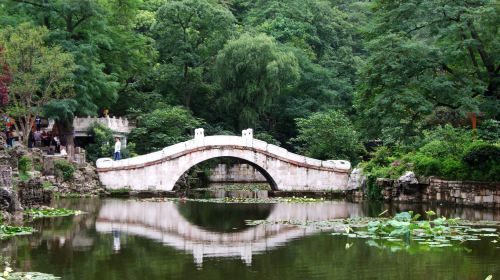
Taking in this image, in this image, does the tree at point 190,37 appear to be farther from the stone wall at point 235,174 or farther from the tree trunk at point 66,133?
the tree trunk at point 66,133

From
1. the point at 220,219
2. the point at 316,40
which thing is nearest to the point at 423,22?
the point at 220,219

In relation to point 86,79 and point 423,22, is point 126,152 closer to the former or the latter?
point 86,79

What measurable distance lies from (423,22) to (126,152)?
15.6 m

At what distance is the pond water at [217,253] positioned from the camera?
13496 mm

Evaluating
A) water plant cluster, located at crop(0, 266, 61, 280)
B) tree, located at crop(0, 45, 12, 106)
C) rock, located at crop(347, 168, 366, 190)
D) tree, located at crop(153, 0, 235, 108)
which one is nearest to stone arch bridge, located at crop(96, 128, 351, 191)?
rock, located at crop(347, 168, 366, 190)

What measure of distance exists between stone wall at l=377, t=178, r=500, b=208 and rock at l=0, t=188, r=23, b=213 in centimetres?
1341

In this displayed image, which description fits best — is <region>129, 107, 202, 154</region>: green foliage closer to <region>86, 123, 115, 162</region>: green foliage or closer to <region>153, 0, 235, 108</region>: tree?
<region>86, 123, 115, 162</region>: green foliage

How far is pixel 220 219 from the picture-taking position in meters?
23.0

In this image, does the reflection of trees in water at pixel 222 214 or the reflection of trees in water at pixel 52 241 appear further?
the reflection of trees in water at pixel 222 214

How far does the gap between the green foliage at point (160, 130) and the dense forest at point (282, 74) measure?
6 cm

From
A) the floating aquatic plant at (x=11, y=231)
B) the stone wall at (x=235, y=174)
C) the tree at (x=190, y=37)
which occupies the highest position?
the tree at (x=190, y=37)

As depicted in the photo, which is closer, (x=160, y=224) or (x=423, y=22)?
(x=160, y=224)

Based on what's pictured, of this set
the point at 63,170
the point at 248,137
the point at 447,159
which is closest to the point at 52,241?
the point at 447,159

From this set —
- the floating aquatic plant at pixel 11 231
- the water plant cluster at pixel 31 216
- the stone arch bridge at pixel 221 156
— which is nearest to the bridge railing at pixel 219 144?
the stone arch bridge at pixel 221 156
